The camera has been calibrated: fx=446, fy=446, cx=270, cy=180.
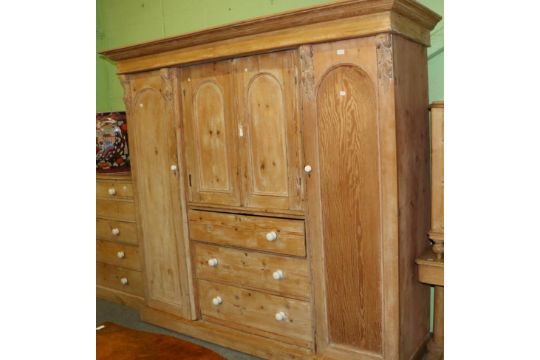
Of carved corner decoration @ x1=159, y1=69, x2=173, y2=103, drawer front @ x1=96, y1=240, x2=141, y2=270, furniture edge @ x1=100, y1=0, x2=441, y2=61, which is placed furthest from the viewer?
drawer front @ x1=96, y1=240, x2=141, y2=270

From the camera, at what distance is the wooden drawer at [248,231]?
2248 millimetres

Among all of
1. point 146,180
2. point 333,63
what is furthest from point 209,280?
point 333,63

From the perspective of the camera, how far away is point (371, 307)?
2.07 metres

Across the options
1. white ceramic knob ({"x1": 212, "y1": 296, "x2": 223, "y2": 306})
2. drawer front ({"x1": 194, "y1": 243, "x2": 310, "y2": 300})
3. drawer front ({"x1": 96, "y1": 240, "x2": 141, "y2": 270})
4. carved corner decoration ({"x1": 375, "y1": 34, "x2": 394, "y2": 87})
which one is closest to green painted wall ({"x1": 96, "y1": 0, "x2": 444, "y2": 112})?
carved corner decoration ({"x1": 375, "y1": 34, "x2": 394, "y2": 87})

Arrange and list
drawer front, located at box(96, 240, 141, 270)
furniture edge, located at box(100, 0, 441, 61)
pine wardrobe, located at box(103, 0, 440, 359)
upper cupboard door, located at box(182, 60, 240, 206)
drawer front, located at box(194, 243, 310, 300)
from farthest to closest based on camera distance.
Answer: drawer front, located at box(96, 240, 141, 270) < upper cupboard door, located at box(182, 60, 240, 206) < drawer front, located at box(194, 243, 310, 300) < pine wardrobe, located at box(103, 0, 440, 359) < furniture edge, located at box(100, 0, 441, 61)

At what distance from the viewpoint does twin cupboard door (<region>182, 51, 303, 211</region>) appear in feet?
7.18

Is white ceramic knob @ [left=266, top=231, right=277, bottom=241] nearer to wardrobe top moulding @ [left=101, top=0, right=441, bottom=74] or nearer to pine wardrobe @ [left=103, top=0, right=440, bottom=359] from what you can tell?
A: pine wardrobe @ [left=103, top=0, right=440, bottom=359]

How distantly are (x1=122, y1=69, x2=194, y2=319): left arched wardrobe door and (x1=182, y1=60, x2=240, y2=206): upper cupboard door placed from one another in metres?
0.10

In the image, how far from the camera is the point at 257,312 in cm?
246

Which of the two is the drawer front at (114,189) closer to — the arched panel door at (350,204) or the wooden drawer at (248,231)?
the wooden drawer at (248,231)

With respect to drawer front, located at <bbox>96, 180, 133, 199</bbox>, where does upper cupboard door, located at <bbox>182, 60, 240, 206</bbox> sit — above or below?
above

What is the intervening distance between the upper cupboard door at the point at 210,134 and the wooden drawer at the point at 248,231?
0.10 m

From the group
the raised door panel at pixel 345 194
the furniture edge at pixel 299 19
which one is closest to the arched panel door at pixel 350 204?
the raised door panel at pixel 345 194
